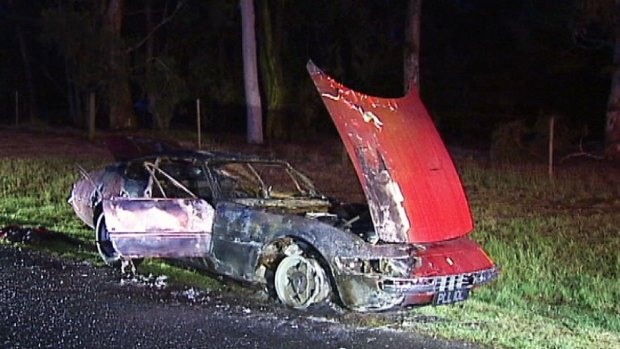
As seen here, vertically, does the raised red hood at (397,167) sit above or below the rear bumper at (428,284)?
above

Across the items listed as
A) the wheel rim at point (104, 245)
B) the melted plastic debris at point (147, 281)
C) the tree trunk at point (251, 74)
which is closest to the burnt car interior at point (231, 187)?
the wheel rim at point (104, 245)

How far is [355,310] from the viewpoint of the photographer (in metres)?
7.25

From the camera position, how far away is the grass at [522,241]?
22.8 ft

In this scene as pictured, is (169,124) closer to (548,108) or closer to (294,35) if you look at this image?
(294,35)

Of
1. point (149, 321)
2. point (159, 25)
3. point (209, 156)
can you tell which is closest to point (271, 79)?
point (159, 25)

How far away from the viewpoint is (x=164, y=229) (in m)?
8.15

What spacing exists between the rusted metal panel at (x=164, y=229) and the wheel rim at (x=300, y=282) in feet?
3.00

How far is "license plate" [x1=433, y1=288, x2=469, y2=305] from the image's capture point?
7004mm

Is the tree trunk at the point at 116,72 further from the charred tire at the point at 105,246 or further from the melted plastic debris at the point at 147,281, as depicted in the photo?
the melted plastic debris at the point at 147,281

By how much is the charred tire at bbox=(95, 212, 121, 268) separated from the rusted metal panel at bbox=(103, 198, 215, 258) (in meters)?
1.04

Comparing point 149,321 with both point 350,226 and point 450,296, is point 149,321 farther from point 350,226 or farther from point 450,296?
point 450,296

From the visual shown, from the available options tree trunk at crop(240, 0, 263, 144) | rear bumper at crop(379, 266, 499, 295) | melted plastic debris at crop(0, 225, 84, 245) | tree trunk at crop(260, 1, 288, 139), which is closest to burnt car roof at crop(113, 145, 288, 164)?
melted plastic debris at crop(0, 225, 84, 245)

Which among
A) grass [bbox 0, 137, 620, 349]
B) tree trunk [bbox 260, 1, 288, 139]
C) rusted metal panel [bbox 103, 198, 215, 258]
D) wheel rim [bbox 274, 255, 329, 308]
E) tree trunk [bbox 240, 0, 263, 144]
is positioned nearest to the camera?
grass [bbox 0, 137, 620, 349]

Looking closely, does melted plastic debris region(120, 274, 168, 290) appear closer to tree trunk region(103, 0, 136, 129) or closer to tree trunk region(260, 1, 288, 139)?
tree trunk region(260, 1, 288, 139)
